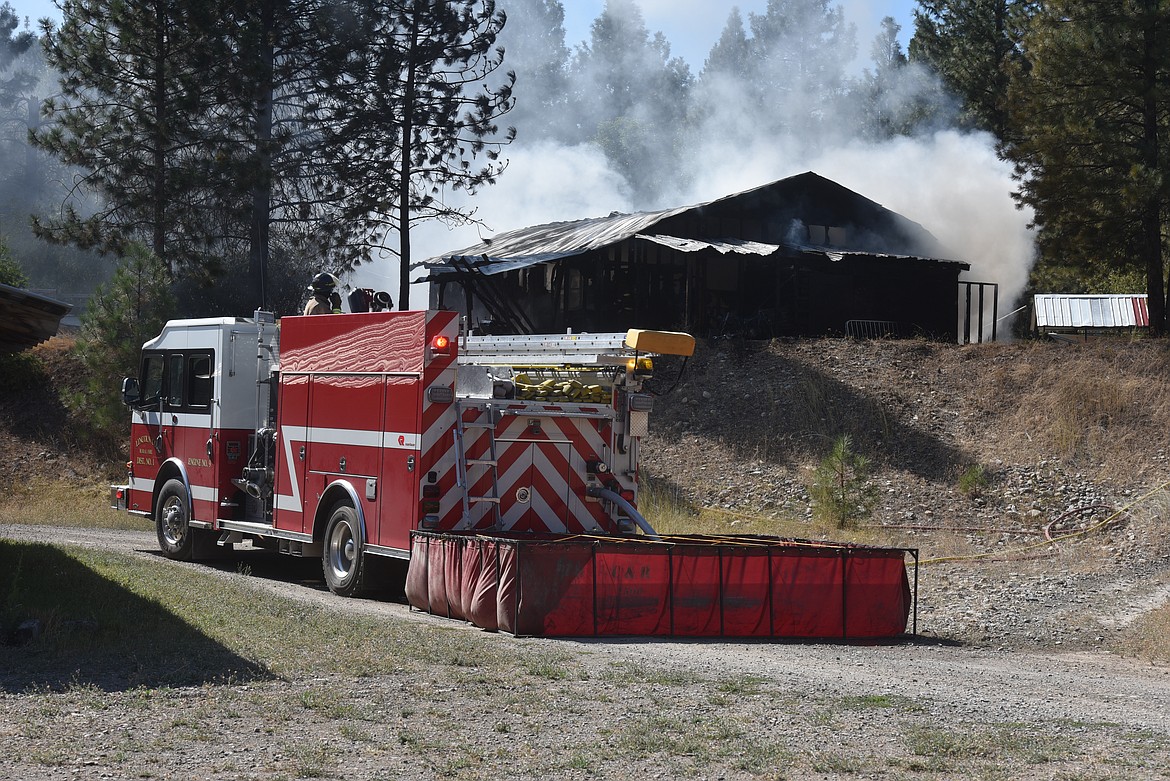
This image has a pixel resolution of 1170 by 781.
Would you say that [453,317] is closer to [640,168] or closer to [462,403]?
[462,403]

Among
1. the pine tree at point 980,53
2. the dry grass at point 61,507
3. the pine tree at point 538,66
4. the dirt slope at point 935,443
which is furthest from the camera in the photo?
the pine tree at point 538,66

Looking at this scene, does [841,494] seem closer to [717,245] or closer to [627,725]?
[717,245]

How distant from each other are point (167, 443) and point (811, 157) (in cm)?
4232

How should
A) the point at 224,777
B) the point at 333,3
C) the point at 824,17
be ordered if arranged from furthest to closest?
the point at 824,17 < the point at 333,3 < the point at 224,777

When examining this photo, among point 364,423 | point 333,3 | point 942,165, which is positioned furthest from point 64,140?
point 942,165

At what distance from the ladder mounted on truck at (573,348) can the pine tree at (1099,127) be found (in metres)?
19.9

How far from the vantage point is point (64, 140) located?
2902cm

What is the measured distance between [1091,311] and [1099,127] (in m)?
8.46

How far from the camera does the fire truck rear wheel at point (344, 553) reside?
12.3 meters

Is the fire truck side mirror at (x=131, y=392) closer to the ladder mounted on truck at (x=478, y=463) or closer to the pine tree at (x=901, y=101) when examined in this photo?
the ladder mounted on truck at (x=478, y=463)

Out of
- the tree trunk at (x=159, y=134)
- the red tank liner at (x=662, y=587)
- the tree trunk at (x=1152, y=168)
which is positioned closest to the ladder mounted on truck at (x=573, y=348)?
the red tank liner at (x=662, y=587)

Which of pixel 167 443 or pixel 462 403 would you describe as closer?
pixel 462 403

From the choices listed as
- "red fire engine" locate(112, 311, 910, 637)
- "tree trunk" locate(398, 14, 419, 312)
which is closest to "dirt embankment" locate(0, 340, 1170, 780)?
"red fire engine" locate(112, 311, 910, 637)

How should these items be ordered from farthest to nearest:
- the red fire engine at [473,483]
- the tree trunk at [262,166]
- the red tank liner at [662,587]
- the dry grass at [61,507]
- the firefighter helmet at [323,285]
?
the tree trunk at [262,166], the dry grass at [61,507], the firefighter helmet at [323,285], the red fire engine at [473,483], the red tank liner at [662,587]
